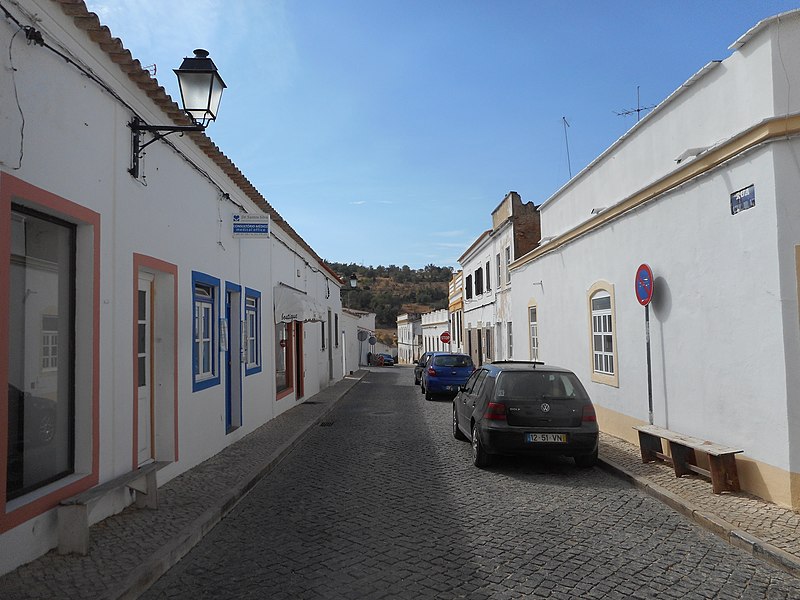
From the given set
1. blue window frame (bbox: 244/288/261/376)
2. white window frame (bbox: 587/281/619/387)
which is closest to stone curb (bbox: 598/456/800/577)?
white window frame (bbox: 587/281/619/387)

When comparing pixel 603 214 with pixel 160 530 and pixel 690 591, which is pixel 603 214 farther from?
pixel 160 530

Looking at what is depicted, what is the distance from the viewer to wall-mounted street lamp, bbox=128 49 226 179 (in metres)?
6.61

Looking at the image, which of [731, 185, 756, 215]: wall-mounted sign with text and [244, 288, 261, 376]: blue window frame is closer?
[731, 185, 756, 215]: wall-mounted sign with text

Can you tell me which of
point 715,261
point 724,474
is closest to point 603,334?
point 715,261

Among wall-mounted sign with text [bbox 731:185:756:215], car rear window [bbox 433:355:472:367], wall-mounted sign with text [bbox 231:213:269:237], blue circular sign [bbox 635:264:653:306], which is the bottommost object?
car rear window [bbox 433:355:472:367]

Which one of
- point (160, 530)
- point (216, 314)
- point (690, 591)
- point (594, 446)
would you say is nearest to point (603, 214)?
point (594, 446)

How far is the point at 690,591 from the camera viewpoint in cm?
434

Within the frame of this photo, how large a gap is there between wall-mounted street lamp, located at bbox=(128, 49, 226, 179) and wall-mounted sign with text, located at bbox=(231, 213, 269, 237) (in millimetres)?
3612

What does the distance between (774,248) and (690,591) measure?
348 centimetres

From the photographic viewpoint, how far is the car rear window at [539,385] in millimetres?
8414

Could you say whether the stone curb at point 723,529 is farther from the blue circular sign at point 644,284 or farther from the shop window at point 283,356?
the shop window at point 283,356

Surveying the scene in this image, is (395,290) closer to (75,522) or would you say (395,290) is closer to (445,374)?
(445,374)

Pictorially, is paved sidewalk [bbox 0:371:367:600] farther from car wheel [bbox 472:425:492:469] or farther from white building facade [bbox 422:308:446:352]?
white building facade [bbox 422:308:446:352]

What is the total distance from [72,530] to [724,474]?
630 cm
